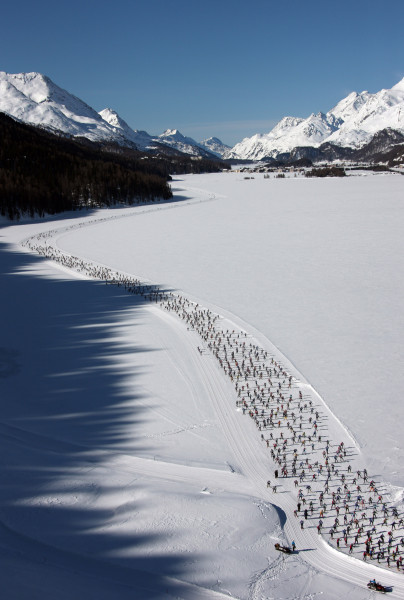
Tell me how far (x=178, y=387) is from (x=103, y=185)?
114 meters

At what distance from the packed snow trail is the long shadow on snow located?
14.4ft

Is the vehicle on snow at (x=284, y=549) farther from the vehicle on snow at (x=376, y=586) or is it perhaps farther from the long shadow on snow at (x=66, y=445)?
the long shadow on snow at (x=66, y=445)

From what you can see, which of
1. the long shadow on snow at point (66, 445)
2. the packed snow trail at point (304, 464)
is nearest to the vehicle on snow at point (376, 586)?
the packed snow trail at point (304, 464)

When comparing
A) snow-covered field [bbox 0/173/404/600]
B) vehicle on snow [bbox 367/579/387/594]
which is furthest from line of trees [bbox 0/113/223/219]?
vehicle on snow [bbox 367/579/387/594]

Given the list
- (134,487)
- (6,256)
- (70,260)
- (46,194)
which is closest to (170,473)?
(134,487)

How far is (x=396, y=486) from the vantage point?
57.1 ft

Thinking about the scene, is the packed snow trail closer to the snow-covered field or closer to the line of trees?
the snow-covered field

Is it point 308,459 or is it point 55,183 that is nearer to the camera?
point 308,459

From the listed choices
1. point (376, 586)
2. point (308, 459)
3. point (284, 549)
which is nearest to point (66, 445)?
point (284, 549)

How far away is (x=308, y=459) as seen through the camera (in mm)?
19469

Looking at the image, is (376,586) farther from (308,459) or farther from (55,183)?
(55,183)

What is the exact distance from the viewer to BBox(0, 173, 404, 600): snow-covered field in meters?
14.0

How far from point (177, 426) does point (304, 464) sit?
630cm

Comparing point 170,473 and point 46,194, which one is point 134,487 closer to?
point 170,473
